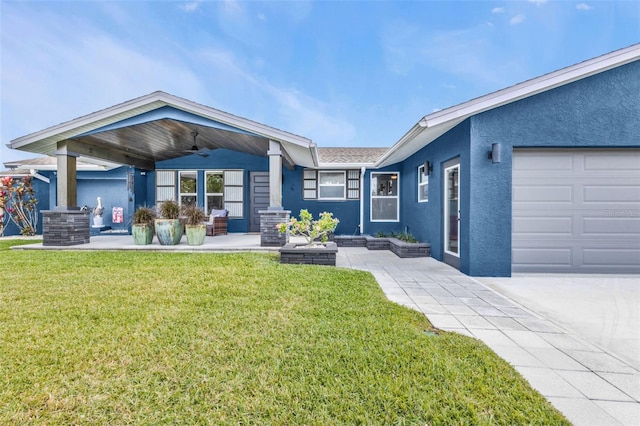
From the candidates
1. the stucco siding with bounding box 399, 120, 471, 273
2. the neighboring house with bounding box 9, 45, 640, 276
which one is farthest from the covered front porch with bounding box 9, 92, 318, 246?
the neighboring house with bounding box 9, 45, 640, 276

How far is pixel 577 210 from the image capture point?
5.03 meters

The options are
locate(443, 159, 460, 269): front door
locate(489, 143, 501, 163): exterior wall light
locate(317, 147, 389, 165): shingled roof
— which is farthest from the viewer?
locate(317, 147, 389, 165): shingled roof

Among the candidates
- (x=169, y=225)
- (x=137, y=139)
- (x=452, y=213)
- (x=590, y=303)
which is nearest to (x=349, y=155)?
(x=452, y=213)

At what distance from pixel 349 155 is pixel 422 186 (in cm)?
372

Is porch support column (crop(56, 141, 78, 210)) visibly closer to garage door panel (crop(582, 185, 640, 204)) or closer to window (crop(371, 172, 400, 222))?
window (crop(371, 172, 400, 222))

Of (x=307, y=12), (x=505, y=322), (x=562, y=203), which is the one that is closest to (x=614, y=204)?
(x=562, y=203)

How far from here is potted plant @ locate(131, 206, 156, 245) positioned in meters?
7.30

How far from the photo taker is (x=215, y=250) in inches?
271

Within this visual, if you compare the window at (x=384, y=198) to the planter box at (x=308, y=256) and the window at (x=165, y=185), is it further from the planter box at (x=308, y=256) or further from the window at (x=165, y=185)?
the window at (x=165, y=185)

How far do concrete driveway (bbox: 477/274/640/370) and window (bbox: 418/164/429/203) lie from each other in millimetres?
3079

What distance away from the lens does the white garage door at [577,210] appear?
16.4ft

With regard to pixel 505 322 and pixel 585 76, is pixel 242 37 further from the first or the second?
pixel 505 322

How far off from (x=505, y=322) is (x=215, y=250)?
5.86m

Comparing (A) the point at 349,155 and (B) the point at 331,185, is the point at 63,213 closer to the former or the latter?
(B) the point at 331,185
